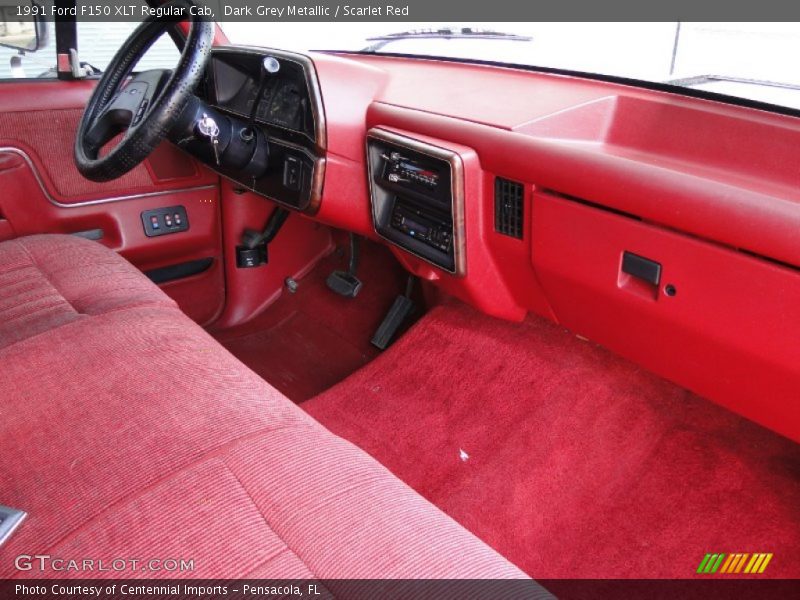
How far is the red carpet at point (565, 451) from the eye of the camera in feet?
5.34

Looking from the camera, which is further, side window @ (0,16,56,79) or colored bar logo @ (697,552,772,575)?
side window @ (0,16,56,79)

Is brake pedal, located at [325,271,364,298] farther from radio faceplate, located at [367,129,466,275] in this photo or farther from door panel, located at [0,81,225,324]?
radio faceplate, located at [367,129,466,275]

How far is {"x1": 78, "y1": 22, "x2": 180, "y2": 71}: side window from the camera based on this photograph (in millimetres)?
2426

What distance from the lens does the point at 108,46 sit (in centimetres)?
251

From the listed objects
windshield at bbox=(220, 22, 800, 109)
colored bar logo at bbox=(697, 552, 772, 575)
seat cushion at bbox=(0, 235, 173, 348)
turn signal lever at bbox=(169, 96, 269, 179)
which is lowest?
colored bar logo at bbox=(697, 552, 772, 575)

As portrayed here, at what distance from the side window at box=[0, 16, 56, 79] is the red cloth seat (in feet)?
4.23

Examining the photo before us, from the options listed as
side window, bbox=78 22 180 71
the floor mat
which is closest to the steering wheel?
side window, bbox=78 22 180 71

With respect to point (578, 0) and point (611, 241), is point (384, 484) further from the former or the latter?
point (578, 0)

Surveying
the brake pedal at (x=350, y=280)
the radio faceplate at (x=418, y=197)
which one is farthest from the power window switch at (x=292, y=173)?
the brake pedal at (x=350, y=280)

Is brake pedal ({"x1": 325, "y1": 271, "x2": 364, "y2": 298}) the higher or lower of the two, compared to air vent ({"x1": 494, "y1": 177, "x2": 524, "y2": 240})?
lower

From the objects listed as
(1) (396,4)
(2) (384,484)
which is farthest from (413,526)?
(1) (396,4)

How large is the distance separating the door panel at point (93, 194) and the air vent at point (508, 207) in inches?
49.4

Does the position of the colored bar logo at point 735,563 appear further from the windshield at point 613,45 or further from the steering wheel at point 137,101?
the steering wheel at point 137,101

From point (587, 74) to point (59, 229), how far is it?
1.66 m
